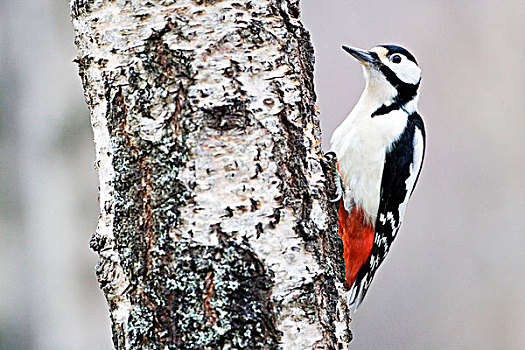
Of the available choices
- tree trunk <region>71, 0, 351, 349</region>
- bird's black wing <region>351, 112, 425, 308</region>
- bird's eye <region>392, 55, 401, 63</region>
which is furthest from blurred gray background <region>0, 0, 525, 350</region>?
tree trunk <region>71, 0, 351, 349</region>

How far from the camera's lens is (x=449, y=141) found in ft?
18.0

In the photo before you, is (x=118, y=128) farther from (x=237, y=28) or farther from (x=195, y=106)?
(x=237, y=28)

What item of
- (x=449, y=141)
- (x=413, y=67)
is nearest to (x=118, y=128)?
(x=413, y=67)

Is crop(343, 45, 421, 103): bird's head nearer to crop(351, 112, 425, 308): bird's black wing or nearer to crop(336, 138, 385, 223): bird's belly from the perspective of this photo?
crop(351, 112, 425, 308): bird's black wing

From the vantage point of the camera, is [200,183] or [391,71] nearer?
[200,183]

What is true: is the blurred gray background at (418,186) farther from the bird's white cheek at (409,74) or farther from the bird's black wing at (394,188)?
the bird's white cheek at (409,74)

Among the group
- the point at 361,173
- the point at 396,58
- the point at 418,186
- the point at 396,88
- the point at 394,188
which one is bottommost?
the point at 418,186

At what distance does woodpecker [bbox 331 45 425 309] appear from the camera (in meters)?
2.44

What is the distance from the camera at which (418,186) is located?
5.27 metres

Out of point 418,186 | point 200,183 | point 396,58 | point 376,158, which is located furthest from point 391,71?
point 418,186

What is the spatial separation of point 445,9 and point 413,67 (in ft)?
11.2

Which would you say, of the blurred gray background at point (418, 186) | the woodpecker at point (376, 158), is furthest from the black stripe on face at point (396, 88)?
the blurred gray background at point (418, 186)

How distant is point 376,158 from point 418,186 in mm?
2941

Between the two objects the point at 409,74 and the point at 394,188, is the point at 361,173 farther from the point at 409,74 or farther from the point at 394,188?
the point at 409,74
